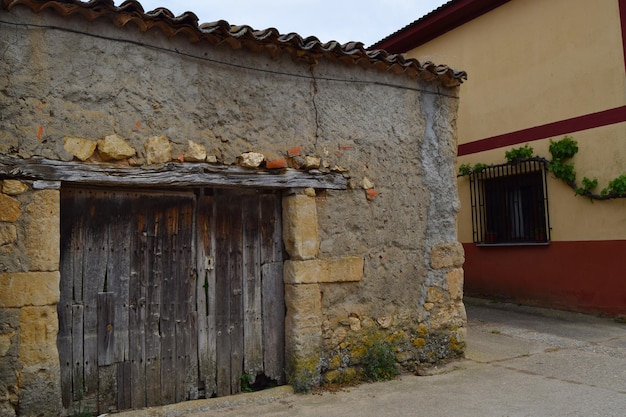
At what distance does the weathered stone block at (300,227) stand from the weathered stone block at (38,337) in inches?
74.3

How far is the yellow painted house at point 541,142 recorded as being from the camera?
7.34 metres

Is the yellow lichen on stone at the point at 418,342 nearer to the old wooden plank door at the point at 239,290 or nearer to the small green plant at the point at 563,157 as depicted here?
the old wooden plank door at the point at 239,290

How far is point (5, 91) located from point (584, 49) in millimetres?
7359

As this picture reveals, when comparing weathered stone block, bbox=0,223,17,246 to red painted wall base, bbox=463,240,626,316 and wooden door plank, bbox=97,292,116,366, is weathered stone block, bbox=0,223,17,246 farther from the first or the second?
red painted wall base, bbox=463,240,626,316

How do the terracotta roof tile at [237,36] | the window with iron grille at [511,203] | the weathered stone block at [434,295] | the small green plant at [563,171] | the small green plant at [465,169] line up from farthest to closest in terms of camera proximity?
the small green plant at [465,169]
the window with iron grille at [511,203]
the small green plant at [563,171]
the weathered stone block at [434,295]
the terracotta roof tile at [237,36]

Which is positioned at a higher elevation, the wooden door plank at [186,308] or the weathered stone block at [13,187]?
the weathered stone block at [13,187]

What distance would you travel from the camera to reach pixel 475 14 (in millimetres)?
9398

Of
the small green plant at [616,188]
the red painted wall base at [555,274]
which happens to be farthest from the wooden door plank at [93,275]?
the red painted wall base at [555,274]

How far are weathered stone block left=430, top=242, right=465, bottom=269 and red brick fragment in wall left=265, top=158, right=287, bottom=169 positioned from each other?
1798mm

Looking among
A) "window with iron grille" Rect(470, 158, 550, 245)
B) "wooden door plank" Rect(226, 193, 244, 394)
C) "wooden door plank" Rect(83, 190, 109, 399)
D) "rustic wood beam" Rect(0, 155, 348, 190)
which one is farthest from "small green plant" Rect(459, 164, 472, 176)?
"wooden door plank" Rect(83, 190, 109, 399)

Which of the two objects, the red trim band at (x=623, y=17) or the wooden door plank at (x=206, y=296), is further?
the red trim band at (x=623, y=17)

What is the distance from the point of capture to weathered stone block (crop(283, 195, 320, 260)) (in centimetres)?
457

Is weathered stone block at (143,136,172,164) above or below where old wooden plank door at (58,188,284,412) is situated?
above

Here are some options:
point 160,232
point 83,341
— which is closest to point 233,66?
point 160,232
